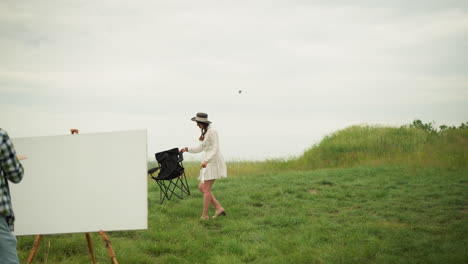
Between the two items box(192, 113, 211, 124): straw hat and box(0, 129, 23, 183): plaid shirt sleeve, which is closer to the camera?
box(0, 129, 23, 183): plaid shirt sleeve

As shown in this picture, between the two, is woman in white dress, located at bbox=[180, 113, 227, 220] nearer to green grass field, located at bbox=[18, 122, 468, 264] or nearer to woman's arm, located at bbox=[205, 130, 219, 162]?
woman's arm, located at bbox=[205, 130, 219, 162]

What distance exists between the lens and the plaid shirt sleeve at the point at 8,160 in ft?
10.4

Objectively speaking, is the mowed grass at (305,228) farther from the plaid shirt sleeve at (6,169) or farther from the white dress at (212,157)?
the plaid shirt sleeve at (6,169)

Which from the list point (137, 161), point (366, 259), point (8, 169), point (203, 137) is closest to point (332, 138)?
point (203, 137)

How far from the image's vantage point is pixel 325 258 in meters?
5.52

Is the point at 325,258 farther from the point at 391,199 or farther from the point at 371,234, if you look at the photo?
the point at 391,199

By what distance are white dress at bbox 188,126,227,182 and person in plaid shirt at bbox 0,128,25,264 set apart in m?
4.23

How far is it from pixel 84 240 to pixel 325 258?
3.49m

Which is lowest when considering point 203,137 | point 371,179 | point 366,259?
point 366,259

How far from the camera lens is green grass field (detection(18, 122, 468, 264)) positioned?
570 centimetres

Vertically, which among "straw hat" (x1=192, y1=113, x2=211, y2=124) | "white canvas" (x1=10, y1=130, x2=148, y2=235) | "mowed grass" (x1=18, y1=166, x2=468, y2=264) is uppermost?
"straw hat" (x1=192, y1=113, x2=211, y2=124)

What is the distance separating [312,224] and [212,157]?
6.68ft

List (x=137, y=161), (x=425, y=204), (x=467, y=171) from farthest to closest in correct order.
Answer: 1. (x=467, y=171)
2. (x=425, y=204)
3. (x=137, y=161)

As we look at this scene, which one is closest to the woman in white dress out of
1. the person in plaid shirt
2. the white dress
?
the white dress
